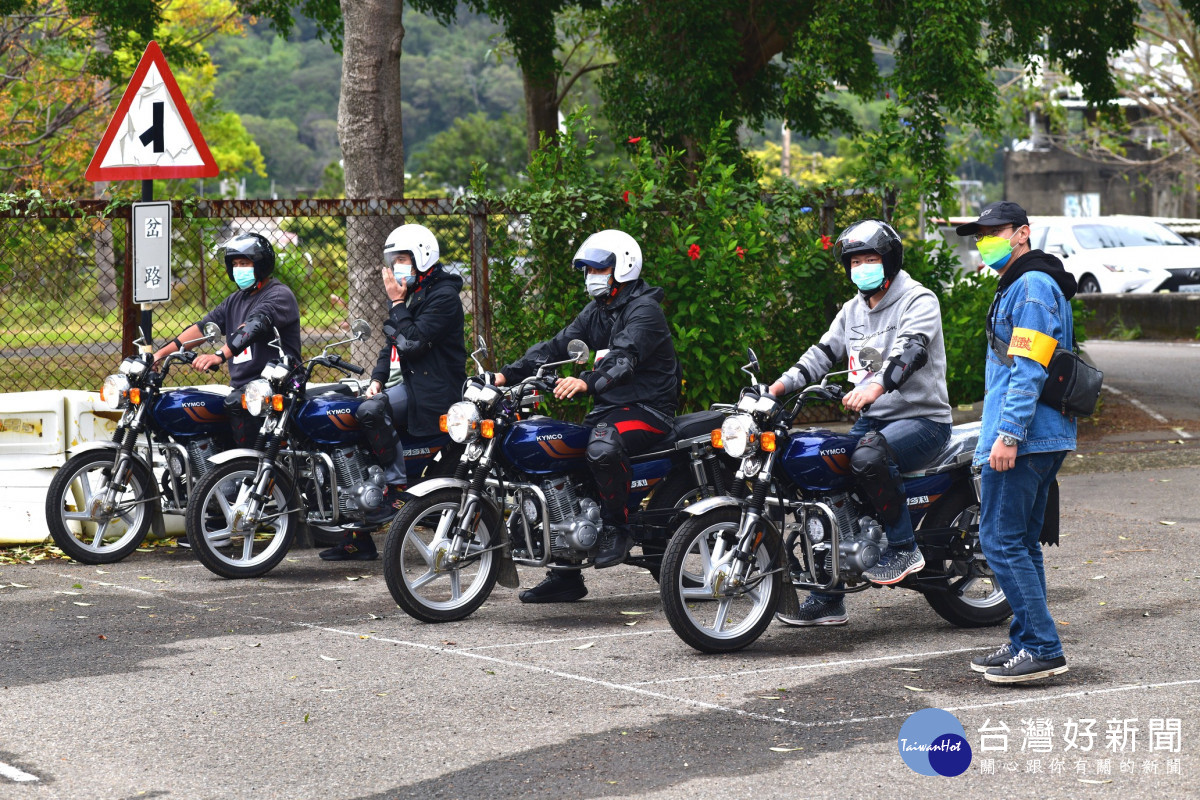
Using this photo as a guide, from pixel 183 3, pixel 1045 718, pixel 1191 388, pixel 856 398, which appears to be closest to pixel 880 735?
pixel 1045 718

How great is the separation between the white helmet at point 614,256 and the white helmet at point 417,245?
4.22 ft

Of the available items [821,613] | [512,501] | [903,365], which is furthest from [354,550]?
[903,365]

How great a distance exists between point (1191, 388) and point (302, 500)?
458 inches

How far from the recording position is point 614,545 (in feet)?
24.5

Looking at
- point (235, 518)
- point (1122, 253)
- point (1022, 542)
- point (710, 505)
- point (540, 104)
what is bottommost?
point (235, 518)

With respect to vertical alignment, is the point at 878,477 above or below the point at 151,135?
below

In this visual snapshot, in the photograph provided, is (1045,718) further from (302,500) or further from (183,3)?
(183,3)

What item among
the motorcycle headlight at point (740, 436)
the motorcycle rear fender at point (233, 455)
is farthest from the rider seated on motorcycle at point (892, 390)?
the motorcycle rear fender at point (233, 455)

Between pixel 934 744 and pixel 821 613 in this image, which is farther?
pixel 821 613

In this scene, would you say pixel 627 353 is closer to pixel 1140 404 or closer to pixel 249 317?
pixel 249 317

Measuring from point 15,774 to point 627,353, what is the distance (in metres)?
3.50

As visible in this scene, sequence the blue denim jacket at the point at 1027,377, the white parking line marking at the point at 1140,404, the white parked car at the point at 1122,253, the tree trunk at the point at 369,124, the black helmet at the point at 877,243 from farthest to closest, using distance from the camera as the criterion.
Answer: the white parked car at the point at 1122,253
the white parking line marking at the point at 1140,404
the tree trunk at the point at 369,124
the black helmet at the point at 877,243
the blue denim jacket at the point at 1027,377

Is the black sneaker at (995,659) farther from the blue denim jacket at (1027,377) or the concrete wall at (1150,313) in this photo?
the concrete wall at (1150,313)

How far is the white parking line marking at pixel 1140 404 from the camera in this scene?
1449 centimetres
